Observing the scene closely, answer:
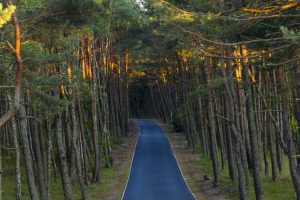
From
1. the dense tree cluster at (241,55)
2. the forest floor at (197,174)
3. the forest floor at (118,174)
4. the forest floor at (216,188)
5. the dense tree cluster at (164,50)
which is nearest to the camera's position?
the dense tree cluster at (241,55)

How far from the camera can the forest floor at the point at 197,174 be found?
81.8 ft

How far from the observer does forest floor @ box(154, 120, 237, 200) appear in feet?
81.8

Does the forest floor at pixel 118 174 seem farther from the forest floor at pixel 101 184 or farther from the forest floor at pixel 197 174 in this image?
the forest floor at pixel 197 174

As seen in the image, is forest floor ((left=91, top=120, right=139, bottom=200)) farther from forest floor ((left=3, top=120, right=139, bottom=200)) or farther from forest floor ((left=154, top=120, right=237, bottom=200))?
forest floor ((left=154, top=120, right=237, bottom=200))

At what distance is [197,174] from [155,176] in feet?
9.19

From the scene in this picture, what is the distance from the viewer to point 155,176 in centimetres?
3238

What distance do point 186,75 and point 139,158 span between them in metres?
8.55

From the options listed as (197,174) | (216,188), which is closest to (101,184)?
(197,174)

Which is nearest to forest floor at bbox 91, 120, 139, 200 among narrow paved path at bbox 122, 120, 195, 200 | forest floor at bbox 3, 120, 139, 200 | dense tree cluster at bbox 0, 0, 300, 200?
forest floor at bbox 3, 120, 139, 200

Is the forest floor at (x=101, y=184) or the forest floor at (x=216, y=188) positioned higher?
the forest floor at (x=101, y=184)

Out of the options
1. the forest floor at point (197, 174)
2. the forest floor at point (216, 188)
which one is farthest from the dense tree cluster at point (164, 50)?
the forest floor at point (197, 174)

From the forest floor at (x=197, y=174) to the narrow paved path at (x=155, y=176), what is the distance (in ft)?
1.56

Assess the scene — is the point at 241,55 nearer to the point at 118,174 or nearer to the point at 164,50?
the point at 164,50

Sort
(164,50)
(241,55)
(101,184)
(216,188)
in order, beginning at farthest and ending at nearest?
(101,184) < (216,188) < (164,50) < (241,55)
